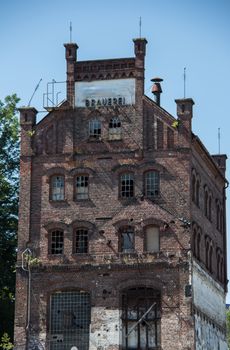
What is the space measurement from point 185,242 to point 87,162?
741cm

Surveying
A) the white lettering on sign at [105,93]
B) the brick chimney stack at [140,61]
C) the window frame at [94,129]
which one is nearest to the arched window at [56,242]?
the window frame at [94,129]

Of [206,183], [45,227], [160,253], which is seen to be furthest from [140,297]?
[206,183]

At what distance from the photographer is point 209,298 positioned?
59.6 meters

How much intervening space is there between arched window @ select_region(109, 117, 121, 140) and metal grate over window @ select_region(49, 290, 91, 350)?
9054 mm

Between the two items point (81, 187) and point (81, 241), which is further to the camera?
point (81, 187)

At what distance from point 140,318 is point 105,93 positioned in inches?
515

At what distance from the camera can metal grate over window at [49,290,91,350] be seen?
177ft

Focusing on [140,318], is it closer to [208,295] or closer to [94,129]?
[208,295]

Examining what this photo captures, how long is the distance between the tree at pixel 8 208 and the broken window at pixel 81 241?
8.60 meters

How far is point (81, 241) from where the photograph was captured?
55031 millimetres

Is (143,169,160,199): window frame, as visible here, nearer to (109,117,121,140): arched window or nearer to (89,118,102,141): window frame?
(109,117,121,140): arched window

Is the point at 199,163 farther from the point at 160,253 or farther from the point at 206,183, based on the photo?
the point at 160,253

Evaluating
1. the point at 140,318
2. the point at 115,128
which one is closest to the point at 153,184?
the point at 115,128

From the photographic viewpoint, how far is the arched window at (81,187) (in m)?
55.6
